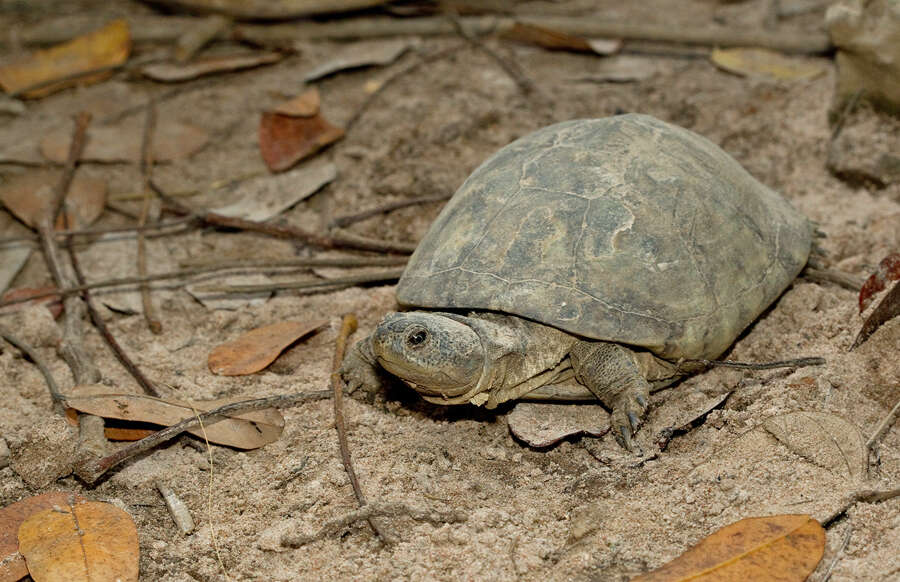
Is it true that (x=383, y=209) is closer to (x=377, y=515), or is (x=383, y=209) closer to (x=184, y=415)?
(x=184, y=415)

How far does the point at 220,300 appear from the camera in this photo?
442 centimetres

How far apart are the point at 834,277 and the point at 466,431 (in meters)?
1.95

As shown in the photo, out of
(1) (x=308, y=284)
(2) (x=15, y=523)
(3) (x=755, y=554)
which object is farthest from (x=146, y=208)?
(3) (x=755, y=554)

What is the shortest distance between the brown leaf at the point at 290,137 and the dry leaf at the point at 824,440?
3418mm

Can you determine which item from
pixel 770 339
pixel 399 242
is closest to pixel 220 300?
pixel 399 242

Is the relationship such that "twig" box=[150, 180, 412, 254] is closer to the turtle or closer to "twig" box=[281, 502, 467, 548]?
the turtle

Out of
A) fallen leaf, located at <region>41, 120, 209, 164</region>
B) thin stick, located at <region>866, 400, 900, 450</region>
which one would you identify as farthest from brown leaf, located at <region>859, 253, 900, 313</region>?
fallen leaf, located at <region>41, 120, 209, 164</region>

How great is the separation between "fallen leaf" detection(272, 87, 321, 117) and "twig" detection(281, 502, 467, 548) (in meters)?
3.32

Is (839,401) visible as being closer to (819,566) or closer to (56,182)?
(819,566)

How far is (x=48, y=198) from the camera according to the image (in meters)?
5.26

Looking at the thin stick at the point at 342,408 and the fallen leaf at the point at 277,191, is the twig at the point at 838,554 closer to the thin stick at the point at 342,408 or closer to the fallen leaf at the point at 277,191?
the thin stick at the point at 342,408

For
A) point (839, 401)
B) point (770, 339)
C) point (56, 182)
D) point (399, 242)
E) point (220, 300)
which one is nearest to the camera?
point (839, 401)

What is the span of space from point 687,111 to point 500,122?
1210mm

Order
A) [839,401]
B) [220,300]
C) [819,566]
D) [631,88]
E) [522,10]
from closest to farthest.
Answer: [819,566] < [839,401] < [220,300] < [631,88] < [522,10]
